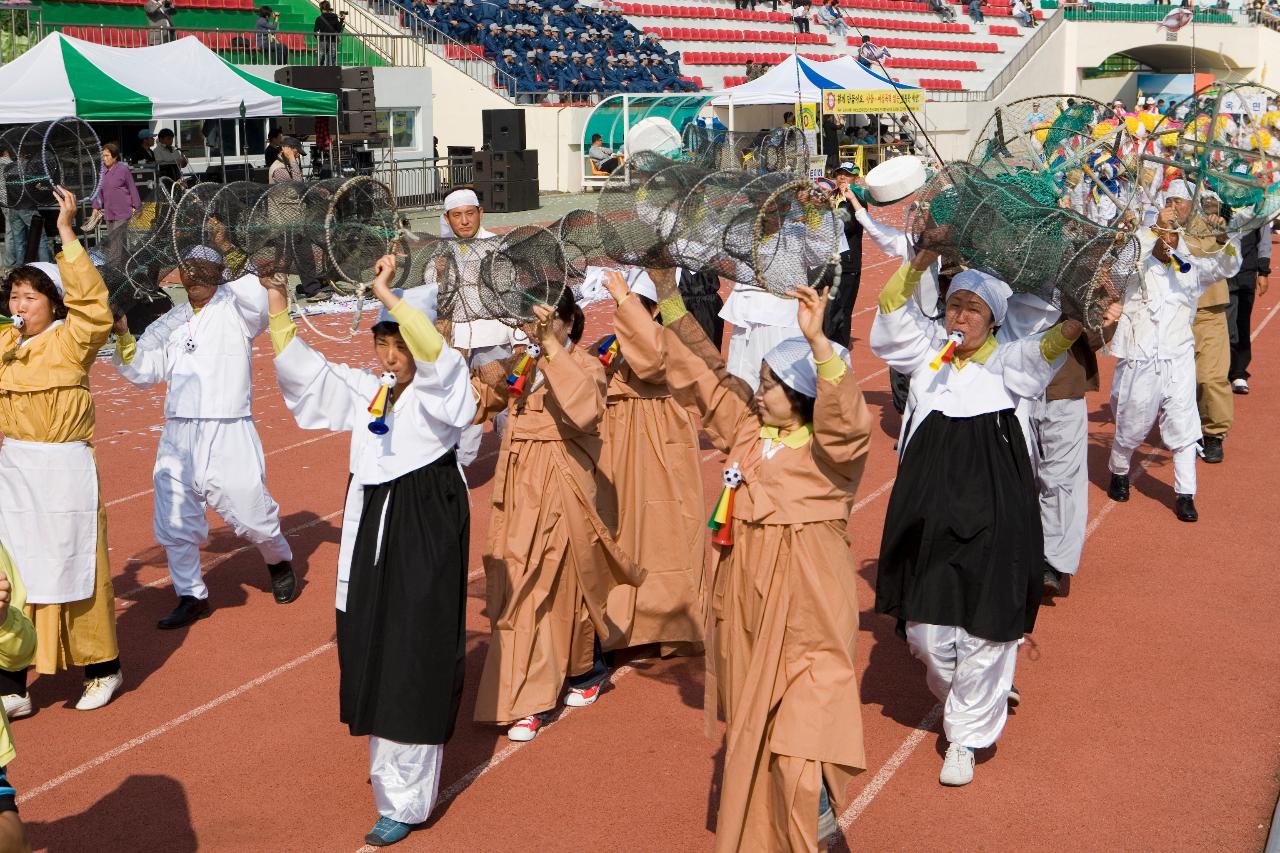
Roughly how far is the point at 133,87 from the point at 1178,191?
493 inches

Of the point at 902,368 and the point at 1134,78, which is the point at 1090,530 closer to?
the point at 902,368

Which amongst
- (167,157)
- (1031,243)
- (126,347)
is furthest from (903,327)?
(167,157)

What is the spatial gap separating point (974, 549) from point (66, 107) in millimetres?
13095

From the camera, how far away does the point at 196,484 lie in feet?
24.4

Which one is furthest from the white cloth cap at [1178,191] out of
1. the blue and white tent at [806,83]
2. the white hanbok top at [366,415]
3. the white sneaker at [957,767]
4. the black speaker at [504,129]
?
the black speaker at [504,129]

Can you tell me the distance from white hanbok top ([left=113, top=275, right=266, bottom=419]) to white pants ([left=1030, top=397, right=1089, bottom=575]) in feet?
13.3

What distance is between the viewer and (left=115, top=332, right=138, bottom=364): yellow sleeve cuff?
271 inches

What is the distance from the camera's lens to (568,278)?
18.5 feet

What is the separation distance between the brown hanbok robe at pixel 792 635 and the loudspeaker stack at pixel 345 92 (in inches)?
696

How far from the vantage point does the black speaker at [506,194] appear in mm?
25094

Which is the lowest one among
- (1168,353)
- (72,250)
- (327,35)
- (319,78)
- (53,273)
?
(1168,353)

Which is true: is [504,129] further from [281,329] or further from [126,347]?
[281,329]

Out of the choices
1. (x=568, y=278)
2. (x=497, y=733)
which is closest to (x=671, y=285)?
(x=568, y=278)

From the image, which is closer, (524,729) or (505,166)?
(524,729)
